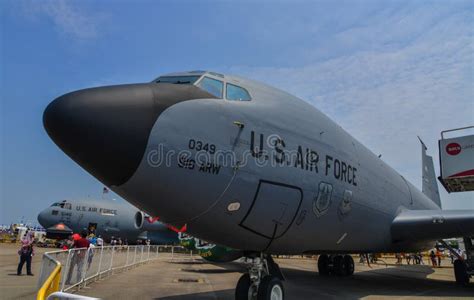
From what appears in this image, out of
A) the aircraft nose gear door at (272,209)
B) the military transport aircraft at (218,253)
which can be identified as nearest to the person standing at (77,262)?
the military transport aircraft at (218,253)

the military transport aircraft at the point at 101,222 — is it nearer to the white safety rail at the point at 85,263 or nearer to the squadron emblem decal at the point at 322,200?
the white safety rail at the point at 85,263

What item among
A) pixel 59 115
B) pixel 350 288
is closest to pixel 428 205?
pixel 350 288

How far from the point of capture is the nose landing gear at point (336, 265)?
1758 centimetres

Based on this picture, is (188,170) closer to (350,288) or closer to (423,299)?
(423,299)

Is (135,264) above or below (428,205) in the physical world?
below

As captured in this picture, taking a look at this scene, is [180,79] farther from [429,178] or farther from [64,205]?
[64,205]

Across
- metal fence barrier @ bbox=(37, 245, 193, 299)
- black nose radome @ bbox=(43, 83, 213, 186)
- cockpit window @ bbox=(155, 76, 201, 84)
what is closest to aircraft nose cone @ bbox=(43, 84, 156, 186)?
black nose radome @ bbox=(43, 83, 213, 186)

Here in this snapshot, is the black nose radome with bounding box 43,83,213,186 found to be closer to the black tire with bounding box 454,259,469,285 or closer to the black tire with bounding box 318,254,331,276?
the black tire with bounding box 318,254,331,276

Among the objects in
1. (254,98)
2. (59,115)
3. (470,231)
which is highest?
(254,98)

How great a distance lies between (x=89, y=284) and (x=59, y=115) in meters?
9.06

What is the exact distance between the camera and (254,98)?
7.39 m

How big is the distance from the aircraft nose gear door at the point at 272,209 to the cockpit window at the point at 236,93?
5.37 feet

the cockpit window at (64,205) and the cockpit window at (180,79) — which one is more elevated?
the cockpit window at (180,79)

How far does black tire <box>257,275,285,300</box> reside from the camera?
6625 millimetres
